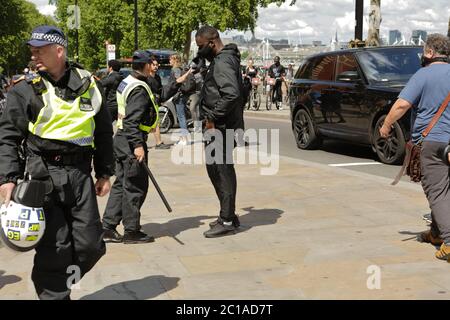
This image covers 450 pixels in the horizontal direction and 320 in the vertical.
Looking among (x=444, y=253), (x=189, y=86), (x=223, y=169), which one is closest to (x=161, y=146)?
(x=189, y=86)

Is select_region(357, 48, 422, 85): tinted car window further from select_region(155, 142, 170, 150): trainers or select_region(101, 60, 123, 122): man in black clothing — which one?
select_region(155, 142, 170, 150): trainers

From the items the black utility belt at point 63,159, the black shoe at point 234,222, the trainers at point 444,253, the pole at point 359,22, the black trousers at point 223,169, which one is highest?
the pole at point 359,22

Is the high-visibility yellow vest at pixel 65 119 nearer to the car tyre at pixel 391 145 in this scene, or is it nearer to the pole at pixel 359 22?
the car tyre at pixel 391 145

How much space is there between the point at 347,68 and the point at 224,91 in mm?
6187

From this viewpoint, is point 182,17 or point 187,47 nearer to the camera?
point 182,17

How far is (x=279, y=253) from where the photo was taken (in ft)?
18.7

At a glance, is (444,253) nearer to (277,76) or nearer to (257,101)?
(257,101)

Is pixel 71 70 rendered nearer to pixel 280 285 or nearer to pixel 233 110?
pixel 280 285

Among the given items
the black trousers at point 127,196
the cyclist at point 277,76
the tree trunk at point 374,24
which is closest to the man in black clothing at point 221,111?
the black trousers at point 127,196

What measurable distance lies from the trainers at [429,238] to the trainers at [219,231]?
168cm

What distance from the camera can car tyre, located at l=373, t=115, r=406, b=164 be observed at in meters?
10.5

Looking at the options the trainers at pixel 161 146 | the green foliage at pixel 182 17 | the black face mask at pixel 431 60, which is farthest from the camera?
the green foliage at pixel 182 17

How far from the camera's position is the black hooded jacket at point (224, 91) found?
630 centimetres
